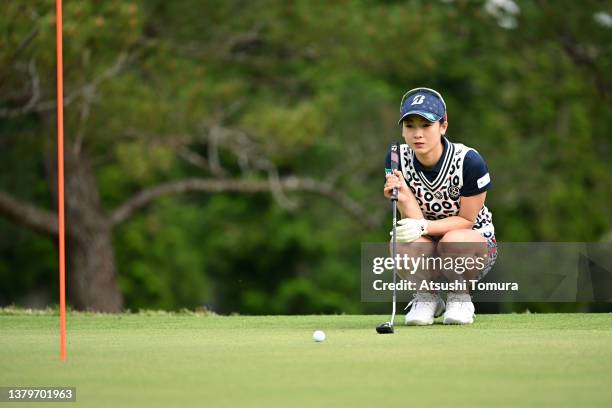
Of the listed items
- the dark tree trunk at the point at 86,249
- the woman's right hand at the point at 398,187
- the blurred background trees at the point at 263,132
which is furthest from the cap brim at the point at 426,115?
the dark tree trunk at the point at 86,249

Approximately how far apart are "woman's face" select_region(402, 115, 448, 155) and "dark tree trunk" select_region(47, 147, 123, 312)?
1474cm

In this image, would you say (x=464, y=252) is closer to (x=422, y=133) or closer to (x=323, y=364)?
(x=422, y=133)

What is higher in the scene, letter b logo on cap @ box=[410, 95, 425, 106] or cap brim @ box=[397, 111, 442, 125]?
letter b logo on cap @ box=[410, 95, 425, 106]

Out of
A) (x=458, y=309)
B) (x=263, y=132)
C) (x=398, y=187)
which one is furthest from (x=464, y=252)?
(x=263, y=132)

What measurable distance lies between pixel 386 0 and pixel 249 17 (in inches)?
490

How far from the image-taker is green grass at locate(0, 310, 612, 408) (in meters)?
4.18

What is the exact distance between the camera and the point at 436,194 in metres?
7.09

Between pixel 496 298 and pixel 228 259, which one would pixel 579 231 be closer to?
pixel 228 259

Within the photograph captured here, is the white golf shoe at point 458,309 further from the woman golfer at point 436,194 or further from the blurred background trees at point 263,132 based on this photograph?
the blurred background trees at point 263,132

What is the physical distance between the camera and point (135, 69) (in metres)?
20.7

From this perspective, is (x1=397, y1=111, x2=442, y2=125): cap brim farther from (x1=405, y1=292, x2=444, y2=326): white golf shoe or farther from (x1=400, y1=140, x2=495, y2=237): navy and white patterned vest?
(x1=405, y1=292, x2=444, y2=326): white golf shoe

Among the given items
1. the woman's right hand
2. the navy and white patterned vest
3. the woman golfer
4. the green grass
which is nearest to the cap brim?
the woman golfer

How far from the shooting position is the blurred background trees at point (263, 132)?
1936cm

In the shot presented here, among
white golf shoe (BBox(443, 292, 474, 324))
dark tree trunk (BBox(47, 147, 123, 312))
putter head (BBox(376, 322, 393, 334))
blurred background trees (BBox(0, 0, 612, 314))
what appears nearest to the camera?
putter head (BBox(376, 322, 393, 334))
